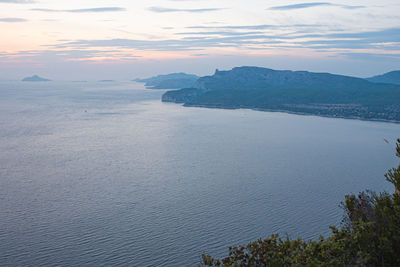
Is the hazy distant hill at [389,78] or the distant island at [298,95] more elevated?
the hazy distant hill at [389,78]

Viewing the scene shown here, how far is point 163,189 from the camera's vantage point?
74.1ft

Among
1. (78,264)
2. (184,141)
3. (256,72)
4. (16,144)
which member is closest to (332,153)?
(184,141)

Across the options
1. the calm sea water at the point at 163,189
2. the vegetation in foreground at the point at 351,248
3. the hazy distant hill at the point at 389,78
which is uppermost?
the hazy distant hill at the point at 389,78

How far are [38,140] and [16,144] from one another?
97.6 inches

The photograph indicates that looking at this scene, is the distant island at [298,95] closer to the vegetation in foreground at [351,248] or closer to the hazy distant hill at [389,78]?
the hazy distant hill at [389,78]

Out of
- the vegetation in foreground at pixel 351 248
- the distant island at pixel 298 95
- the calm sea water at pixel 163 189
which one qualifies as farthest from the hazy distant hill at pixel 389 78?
the vegetation in foreground at pixel 351 248

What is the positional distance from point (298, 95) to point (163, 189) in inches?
3101

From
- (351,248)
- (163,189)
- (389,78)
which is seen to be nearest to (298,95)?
(389,78)

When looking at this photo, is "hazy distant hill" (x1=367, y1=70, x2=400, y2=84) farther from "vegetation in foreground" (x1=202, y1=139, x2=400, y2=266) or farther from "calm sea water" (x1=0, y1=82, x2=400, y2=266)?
"vegetation in foreground" (x1=202, y1=139, x2=400, y2=266)

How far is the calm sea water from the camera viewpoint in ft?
49.3

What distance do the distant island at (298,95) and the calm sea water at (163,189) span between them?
1288 inches

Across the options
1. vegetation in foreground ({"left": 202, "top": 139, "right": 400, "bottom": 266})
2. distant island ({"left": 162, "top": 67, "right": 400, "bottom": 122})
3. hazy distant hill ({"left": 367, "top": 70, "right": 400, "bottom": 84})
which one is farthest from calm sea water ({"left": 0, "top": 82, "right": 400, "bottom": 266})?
hazy distant hill ({"left": 367, "top": 70, "right": 400, "bottom": 84})

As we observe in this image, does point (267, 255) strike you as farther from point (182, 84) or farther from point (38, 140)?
point (182, 84)

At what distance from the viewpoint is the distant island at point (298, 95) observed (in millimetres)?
75250
